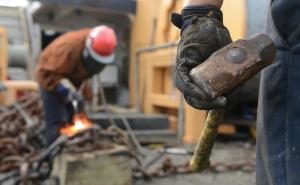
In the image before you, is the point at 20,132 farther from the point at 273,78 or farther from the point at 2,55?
the point at 273,78

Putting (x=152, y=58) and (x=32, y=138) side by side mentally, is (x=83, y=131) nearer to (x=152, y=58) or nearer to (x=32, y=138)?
(x=32, y=138)

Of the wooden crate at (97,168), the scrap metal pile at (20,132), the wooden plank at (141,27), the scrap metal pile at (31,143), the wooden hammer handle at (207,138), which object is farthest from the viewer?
the wooden plank at (141,27)

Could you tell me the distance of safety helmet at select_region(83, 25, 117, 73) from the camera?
407cm

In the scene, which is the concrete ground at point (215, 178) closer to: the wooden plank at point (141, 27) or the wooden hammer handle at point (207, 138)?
the wooden hammer handle at point (207, 138)

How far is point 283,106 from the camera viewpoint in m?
1.17

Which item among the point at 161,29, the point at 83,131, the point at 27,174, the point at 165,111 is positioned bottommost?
the point at 165,111

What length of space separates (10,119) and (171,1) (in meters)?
2.69

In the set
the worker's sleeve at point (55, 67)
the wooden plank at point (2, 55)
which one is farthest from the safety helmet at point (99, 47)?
the wooden plank at point (2, 55)

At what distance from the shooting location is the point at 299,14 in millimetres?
1130

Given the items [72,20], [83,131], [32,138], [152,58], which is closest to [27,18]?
[72,20]

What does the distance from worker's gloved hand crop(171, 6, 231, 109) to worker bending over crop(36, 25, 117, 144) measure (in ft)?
9.30

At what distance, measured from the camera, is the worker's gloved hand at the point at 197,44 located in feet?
3.67

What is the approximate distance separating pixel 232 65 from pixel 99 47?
3.08 m

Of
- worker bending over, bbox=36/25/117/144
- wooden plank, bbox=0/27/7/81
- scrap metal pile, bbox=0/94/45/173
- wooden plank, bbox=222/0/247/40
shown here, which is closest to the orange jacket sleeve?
worker bending over, bbox=36/25/117/144
